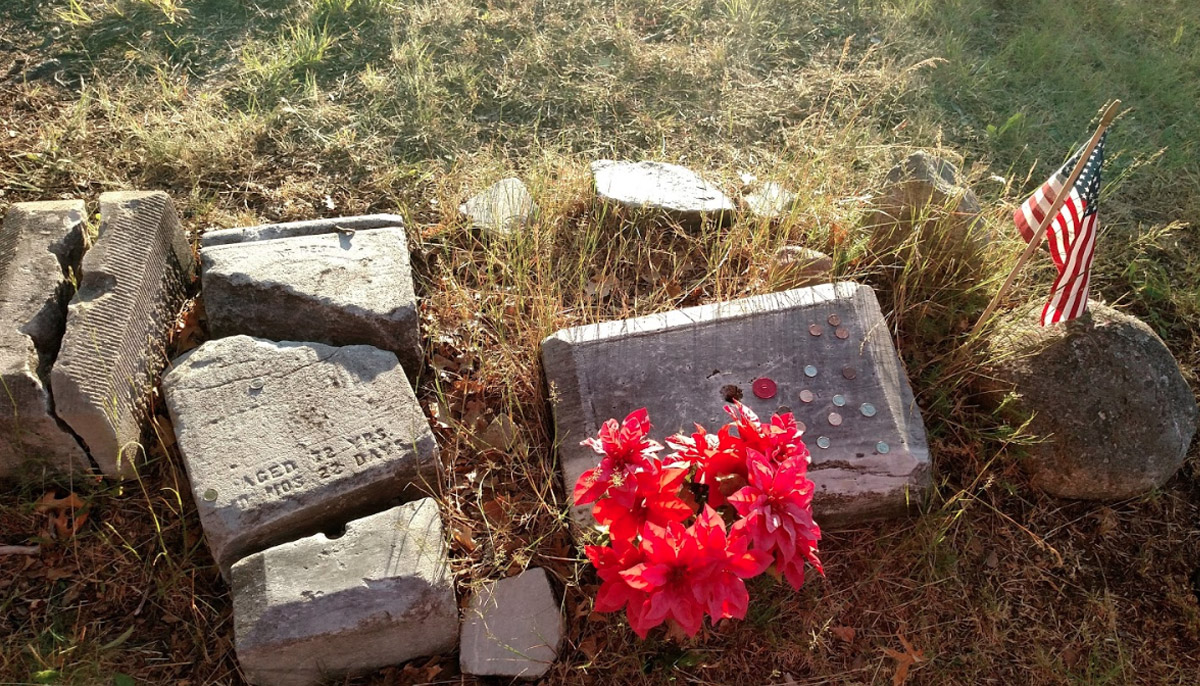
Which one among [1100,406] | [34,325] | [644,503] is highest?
[34,325]

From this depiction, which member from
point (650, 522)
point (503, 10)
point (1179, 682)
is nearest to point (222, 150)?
point (503, 10)

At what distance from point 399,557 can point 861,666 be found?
1.31m

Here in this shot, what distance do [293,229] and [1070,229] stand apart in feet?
8.03

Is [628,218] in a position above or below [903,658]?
above

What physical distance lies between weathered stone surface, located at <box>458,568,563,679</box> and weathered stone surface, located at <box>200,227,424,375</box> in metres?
0.83

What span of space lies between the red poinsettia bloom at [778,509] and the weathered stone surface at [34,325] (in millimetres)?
1850

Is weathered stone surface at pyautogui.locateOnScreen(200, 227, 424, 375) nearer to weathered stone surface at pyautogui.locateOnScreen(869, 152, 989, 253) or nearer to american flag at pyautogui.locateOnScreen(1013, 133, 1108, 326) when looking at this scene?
weathered stone surface at pyautogui.locateOnScreen(869, 152, 989, 253)

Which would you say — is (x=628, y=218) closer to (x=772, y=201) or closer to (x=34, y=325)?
(x=772, y=201)

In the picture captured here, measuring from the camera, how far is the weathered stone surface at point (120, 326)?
7.29 ft

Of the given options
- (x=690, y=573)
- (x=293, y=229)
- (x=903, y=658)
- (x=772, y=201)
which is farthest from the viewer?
(x=772, y=201)

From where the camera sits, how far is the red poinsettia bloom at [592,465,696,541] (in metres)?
1.89

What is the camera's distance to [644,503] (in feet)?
6.33

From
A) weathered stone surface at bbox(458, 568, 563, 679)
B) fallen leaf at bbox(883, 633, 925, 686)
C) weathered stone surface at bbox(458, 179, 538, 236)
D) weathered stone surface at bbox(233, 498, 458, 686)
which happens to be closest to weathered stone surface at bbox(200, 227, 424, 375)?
weathered stone surface at bbox(458, 179, 538, 236)

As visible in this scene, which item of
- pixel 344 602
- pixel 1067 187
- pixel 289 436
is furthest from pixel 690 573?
pixel 1067 187
